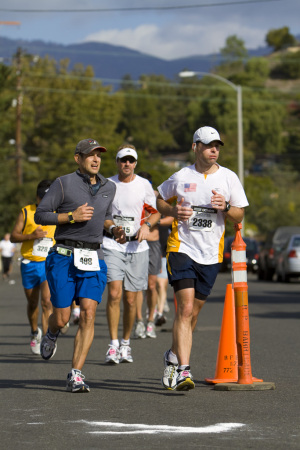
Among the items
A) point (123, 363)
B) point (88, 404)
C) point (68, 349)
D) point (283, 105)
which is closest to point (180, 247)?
point (88, 404)

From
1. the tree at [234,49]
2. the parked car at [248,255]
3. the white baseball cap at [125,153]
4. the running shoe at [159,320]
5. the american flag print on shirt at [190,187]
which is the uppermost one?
the tree at [234,49]

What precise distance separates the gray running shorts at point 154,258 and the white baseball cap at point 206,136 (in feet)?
21.3

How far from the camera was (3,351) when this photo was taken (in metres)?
13.7

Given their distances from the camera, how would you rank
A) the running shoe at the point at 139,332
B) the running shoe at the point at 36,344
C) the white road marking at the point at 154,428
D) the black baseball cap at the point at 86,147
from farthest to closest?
1. the running shoe at the point at 139,332
2. the running shoe at the point at 36,344
3. the black baseball cap at the point at 86,147
4. the white road marking at the point at 154,428

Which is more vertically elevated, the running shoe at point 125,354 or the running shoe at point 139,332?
the running shoe at point 125,354

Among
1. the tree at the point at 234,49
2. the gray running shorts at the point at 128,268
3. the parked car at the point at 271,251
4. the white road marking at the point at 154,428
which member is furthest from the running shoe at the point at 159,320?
the tree at the point at 234,49

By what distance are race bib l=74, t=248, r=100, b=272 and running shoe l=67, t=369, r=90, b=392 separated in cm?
85

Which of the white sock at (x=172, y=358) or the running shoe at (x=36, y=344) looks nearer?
the white sock at (x=172, y=358)

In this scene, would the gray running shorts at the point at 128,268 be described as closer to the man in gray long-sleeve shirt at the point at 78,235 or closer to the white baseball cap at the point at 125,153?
the white baseball cap at the point at 125,153

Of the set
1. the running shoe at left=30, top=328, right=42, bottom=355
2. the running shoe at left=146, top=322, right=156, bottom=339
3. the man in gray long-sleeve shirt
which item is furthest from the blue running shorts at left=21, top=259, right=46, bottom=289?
the man in gray long-sleeve shirt

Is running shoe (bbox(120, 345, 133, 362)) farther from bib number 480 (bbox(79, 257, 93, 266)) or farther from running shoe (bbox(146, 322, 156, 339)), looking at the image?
running shoe (bbox(146, 322, 156, 339))

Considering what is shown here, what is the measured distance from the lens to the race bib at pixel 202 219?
31.8 ft

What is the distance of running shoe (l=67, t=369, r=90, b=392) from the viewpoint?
952 centimetres

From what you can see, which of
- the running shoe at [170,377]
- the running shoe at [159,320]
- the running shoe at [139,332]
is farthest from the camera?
the running shoe at [159,320]
